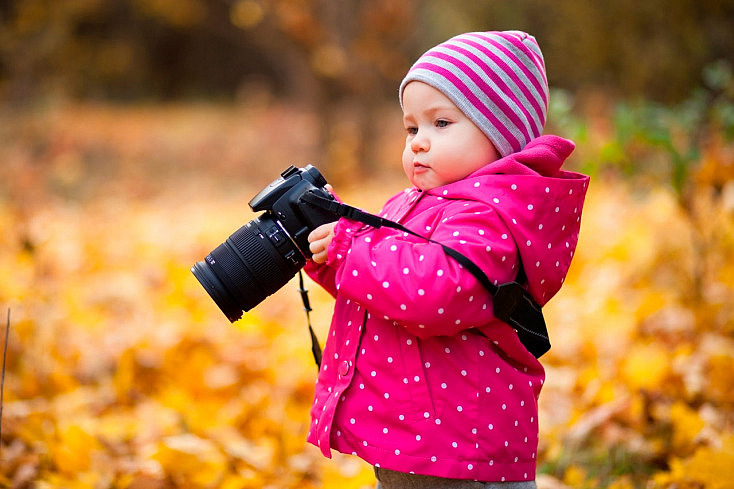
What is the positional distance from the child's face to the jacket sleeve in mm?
101

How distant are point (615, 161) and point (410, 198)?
1762 mm

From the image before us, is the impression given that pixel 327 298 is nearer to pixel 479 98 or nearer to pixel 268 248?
pixel 268 248

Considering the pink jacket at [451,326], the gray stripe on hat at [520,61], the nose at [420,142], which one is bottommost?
the pink jacket at [451,326]

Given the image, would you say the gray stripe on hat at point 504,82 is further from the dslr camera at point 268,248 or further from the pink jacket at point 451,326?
the dslr camera at point 268,248

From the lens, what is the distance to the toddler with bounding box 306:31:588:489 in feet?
4.50

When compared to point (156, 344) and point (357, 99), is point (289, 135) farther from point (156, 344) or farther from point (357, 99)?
point (156, 344)

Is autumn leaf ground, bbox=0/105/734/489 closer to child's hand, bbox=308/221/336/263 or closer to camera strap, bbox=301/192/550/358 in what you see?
camera strap, bbox=301/192/550/358

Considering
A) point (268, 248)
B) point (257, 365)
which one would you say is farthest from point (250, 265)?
point (257, 365)

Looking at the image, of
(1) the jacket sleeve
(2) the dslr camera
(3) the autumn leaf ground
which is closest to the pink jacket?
(1) the jacket sleeve

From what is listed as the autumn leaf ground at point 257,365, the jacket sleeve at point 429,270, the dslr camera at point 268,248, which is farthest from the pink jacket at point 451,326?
the autumn leaf ground at point 257,365

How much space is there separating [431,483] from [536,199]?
593mm

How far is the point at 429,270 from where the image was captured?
4.38 ft

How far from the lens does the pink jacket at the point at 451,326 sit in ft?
4.45

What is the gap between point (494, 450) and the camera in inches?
56.8
